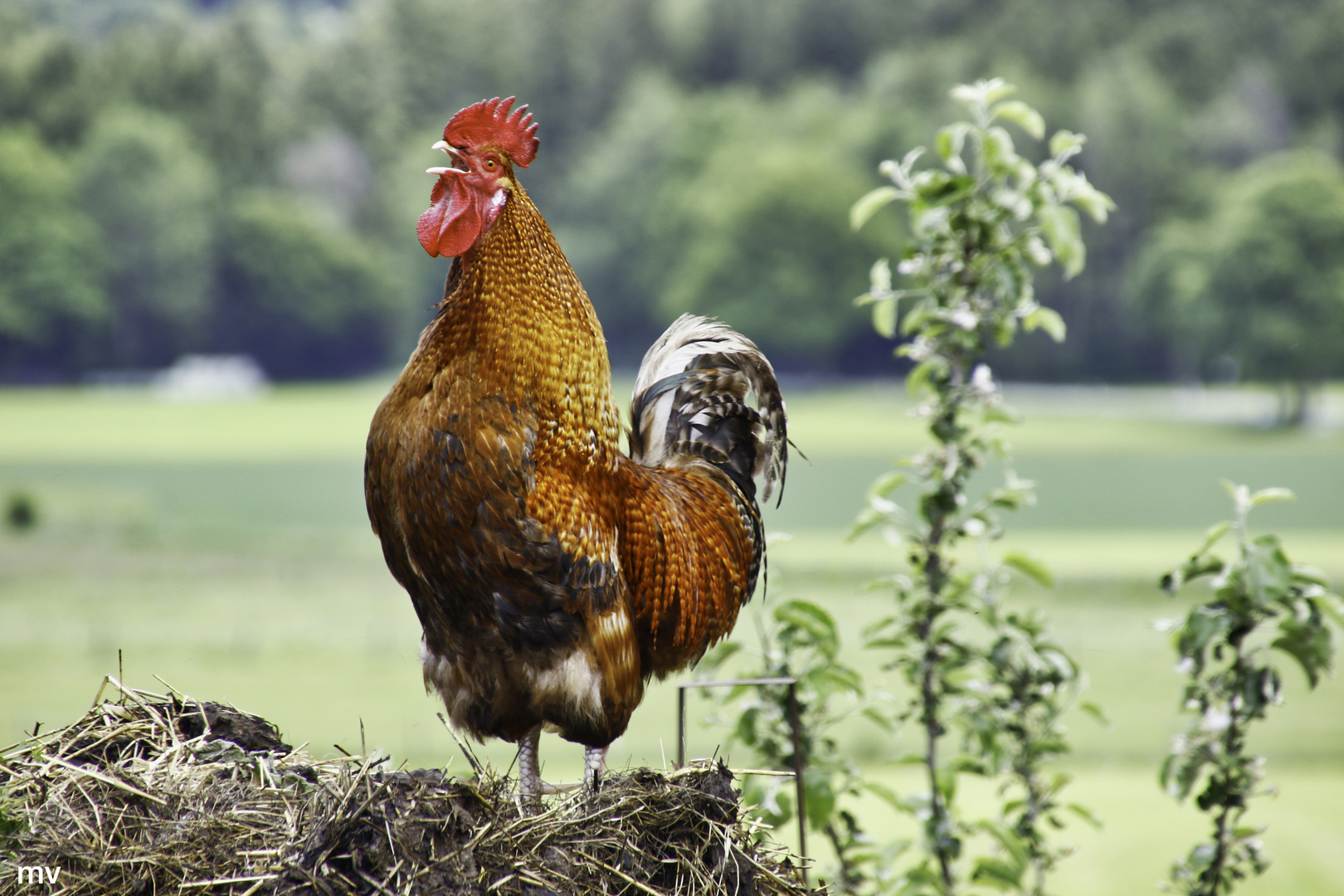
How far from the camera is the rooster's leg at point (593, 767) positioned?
66.3 inches

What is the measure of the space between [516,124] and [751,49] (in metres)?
10.9

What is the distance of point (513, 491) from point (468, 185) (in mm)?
525

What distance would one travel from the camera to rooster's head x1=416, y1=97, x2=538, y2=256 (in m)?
1.70

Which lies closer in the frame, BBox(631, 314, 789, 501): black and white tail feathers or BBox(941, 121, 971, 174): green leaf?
BBox(631, 314, 789, 501): black and white tail feathers

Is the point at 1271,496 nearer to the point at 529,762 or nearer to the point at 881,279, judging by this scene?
the point at 881,279

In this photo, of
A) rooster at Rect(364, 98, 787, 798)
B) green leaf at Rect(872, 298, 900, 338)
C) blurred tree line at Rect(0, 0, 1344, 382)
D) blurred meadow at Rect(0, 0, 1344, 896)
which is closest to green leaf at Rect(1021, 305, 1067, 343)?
green leaf at Rect(872, 298, 900, 338)

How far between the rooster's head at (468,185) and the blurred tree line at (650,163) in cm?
631

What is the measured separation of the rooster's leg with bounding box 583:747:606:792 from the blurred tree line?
639cm

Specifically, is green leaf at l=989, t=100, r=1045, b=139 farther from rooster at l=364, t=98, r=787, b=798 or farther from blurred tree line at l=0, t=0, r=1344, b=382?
blurred tree line at l=0, t=0, r=1344, b=382

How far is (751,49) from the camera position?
38.8 ft

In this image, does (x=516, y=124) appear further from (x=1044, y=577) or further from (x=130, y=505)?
(x=130, y=505)

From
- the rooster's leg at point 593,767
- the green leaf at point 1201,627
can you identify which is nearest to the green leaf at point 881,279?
the green leaf at point 1201,627

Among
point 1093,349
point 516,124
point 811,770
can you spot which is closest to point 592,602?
point 516,124

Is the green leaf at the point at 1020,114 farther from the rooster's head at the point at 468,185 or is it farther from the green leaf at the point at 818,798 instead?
the green leaf at the point at 818,798
